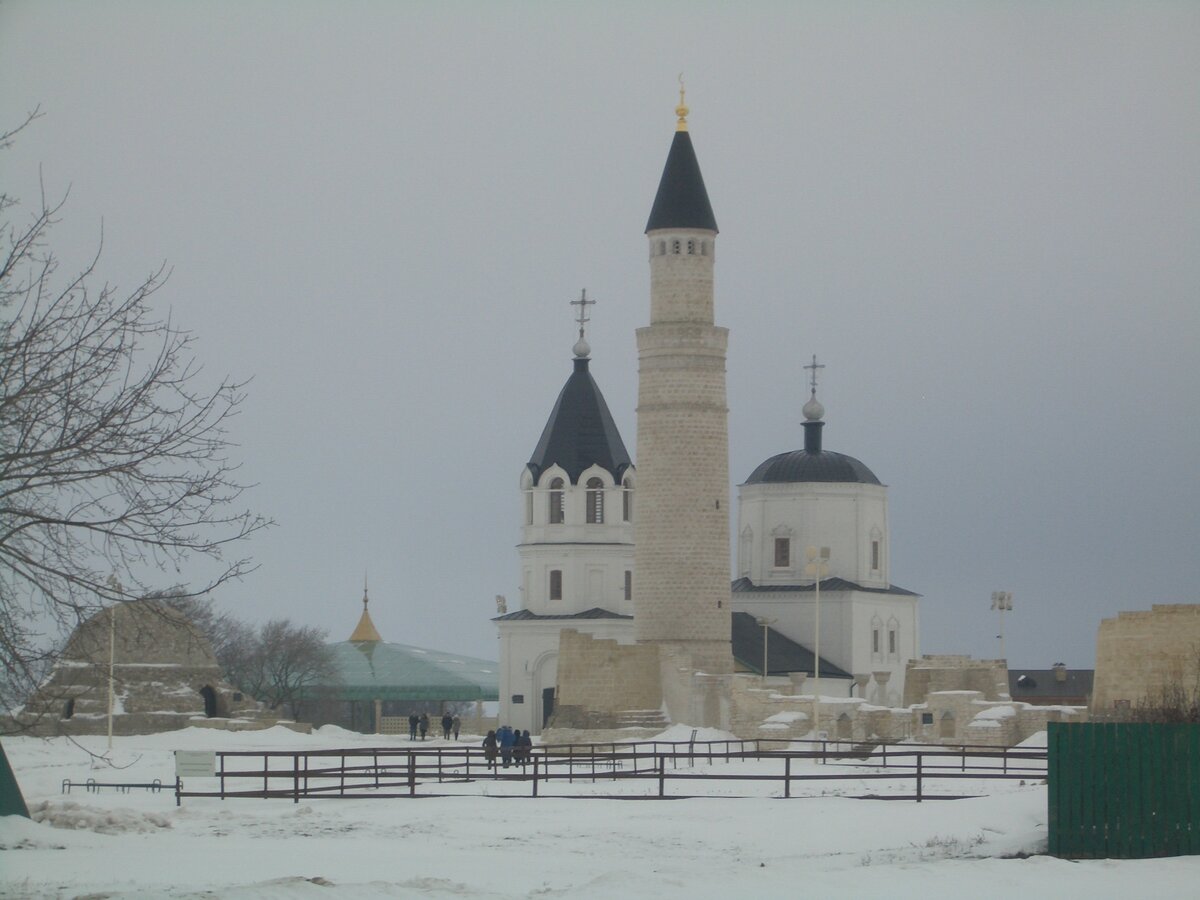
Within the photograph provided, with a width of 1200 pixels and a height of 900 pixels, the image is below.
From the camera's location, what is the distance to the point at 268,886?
18.9m

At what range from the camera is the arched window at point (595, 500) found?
6906 centimetres

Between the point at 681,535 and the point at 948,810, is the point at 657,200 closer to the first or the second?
the point at 681,535

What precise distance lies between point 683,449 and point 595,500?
14739mm

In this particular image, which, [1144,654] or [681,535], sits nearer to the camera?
[1144,654]

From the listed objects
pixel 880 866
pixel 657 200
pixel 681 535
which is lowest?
pixel 880 866

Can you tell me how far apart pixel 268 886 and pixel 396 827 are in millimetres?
6675

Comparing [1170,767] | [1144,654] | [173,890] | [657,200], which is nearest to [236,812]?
[173,890]

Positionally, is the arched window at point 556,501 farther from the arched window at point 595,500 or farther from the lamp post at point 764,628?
the lamp post at point 764,628

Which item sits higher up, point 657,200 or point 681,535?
point 657,200

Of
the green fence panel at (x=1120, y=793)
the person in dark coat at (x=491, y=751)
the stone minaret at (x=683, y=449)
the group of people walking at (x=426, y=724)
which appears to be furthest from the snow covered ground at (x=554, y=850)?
the group of people walking at (x=426, y=724)

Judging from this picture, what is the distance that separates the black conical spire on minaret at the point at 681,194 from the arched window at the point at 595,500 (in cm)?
1493

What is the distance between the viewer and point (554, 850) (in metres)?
23.3

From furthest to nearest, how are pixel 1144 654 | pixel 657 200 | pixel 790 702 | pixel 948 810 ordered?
pixel 657 200 < pixel 790 702 < pixel 1144 654 < pixel 948 810

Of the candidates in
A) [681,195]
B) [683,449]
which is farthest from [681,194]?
[683,449]
